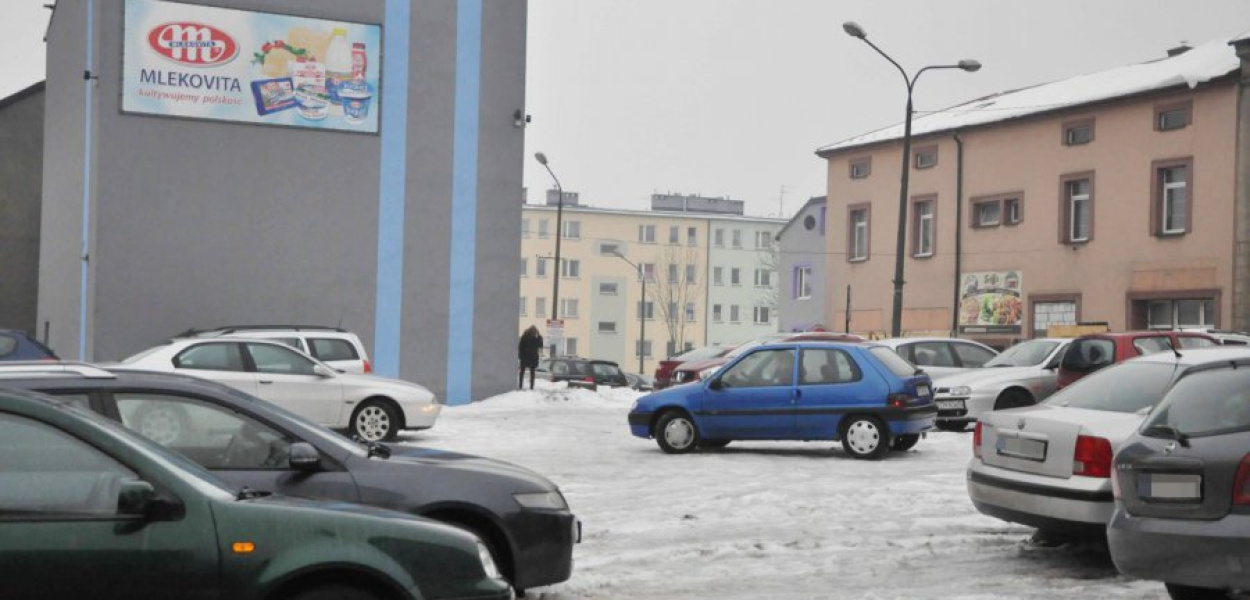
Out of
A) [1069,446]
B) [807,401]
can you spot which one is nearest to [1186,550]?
[1069,446]

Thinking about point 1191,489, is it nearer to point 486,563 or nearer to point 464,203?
point 486,563

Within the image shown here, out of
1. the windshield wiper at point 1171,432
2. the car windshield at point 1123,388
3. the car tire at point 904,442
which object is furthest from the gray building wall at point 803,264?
the windshield wiper at point 1171,432

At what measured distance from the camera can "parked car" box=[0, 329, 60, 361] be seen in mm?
17578

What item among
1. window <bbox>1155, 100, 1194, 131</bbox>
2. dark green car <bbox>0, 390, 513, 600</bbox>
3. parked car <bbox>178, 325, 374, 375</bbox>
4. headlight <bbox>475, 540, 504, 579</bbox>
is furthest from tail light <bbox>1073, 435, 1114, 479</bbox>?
window <bbox>1155, 100, 1194, 131</bbox>

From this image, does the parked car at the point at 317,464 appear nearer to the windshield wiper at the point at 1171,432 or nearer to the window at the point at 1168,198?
the windshield wiper at the point at 1171,432

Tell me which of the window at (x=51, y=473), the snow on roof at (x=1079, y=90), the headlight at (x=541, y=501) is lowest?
the headlight at (x=541, y=501)

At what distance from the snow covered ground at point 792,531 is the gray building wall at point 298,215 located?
10797mm

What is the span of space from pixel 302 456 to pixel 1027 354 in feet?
62.0

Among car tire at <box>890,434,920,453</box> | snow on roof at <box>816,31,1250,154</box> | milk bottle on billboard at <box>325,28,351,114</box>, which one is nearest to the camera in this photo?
car tire at <box>890,434,920,453</box>

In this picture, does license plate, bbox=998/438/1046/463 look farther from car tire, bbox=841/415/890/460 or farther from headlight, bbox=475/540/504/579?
car tire, bbox=841/415/890/460

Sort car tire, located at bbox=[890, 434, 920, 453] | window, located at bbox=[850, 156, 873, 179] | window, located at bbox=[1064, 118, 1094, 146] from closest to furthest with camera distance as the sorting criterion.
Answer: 1. car tire, located at bbox=[890, 434, 920, 453]
2. window, located at bbox=[1064, 118, 1094, 146]
3. window, located at bbox=[850, 156, 873, 179]

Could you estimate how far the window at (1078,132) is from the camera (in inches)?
1678

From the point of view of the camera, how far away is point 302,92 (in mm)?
29734

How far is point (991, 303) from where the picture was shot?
45.7 metres
